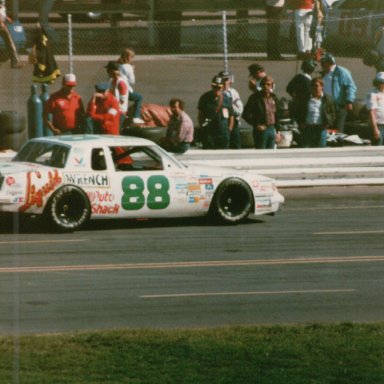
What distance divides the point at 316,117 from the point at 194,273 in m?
8.38

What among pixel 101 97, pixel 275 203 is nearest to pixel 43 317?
pixel 275 203

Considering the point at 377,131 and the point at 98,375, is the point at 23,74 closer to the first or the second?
the point at 377,131

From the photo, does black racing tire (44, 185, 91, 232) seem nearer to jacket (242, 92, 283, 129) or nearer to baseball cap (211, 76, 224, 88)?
baseball cap (211, 76, 224, 88)

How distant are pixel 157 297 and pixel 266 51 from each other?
18.1 metres

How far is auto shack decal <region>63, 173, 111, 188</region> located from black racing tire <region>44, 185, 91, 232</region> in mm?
94

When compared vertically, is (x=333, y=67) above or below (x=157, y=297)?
above

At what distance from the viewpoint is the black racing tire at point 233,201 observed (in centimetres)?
1795

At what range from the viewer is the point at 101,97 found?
2067 centimetres

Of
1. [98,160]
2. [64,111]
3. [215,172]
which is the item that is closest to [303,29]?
[64,111]

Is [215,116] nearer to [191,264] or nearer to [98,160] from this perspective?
[98,160]

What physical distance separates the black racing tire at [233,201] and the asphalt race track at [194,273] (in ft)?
0.65

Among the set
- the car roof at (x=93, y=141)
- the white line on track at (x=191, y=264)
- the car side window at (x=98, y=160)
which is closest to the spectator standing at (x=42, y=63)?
the car roof at (x=93, y=141)

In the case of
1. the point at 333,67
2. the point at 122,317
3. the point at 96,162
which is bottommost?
the point at 122,317

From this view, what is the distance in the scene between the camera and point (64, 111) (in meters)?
20.6
